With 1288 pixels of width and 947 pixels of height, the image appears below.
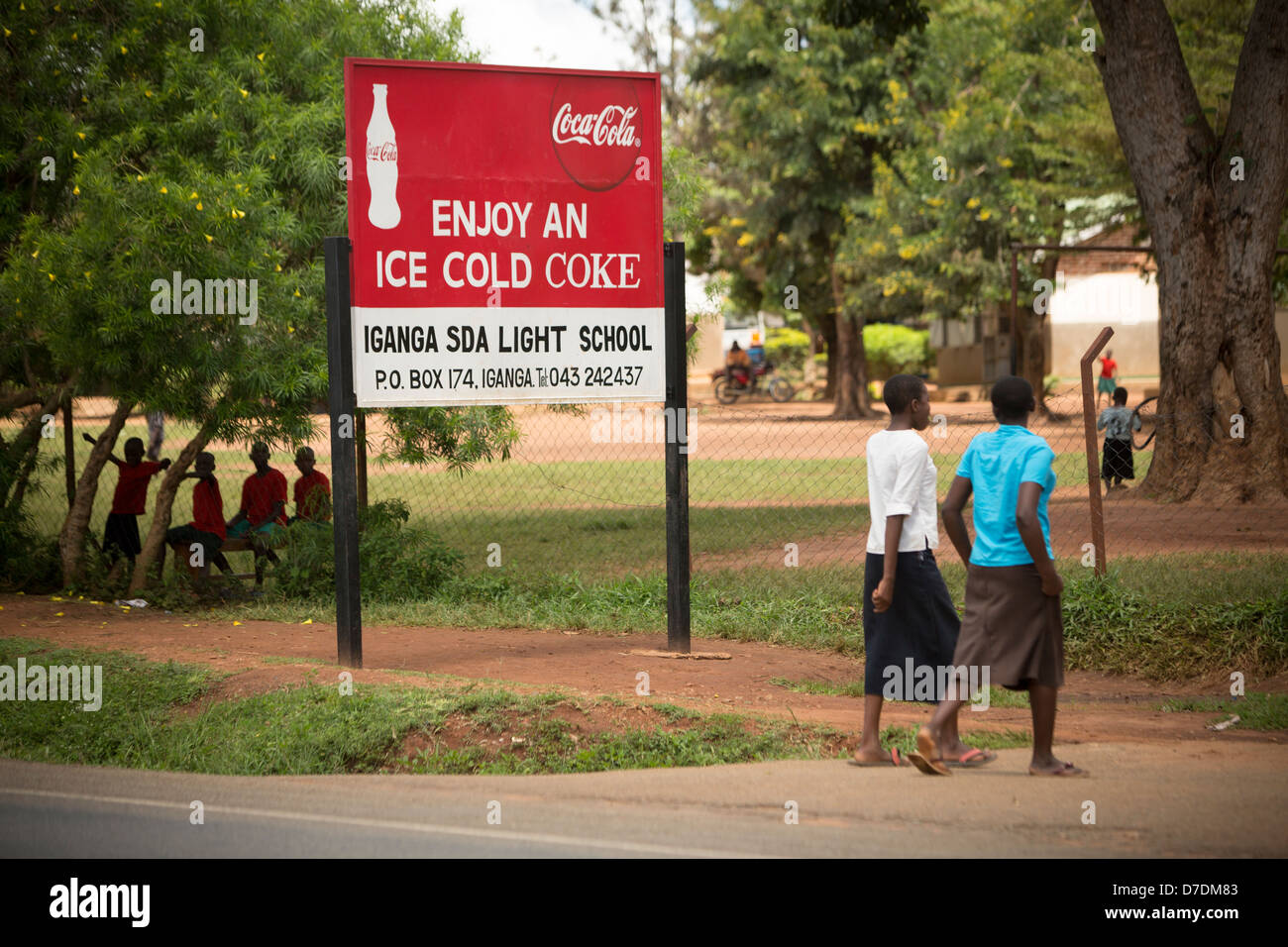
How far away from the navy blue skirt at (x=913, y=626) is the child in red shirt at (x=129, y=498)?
8238mm

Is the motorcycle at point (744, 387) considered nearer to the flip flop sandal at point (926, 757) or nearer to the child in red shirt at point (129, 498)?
the child in red shirt at point (129, 498)

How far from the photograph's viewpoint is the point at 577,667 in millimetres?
8234

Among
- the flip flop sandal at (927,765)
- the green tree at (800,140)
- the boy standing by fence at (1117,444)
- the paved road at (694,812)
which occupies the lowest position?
the paved road at (694,812)

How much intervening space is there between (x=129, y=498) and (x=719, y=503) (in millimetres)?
7550

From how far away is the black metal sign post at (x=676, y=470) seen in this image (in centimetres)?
855

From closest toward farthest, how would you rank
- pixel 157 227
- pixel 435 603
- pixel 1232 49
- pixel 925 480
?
pixel 925 480 → pixel 157 227 → pixel 435 603 → pixel 1232 49

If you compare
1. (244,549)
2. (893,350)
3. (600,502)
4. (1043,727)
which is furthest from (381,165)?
(893,350)

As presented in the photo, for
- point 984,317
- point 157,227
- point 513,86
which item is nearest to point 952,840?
point 513,86

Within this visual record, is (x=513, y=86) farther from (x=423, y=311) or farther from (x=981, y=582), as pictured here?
(x=981, y=582)

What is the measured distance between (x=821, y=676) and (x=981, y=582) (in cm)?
271

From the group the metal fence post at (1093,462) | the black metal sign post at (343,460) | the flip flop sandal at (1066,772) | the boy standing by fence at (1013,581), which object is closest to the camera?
the boy standing by fence at (1013,581)

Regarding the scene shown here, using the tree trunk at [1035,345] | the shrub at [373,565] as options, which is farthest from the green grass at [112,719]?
the tree trunk at [1035,345]

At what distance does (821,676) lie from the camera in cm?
804

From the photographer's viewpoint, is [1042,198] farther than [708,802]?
Yes
